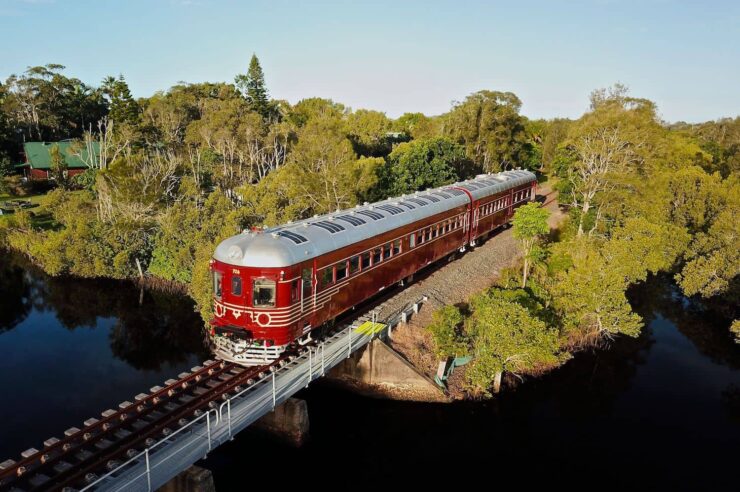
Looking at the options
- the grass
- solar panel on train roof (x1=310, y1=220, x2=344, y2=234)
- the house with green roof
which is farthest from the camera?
the house with green roof

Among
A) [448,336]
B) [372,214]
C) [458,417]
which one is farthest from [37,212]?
[458,417]

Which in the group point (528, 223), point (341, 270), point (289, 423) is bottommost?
point (289, 423)

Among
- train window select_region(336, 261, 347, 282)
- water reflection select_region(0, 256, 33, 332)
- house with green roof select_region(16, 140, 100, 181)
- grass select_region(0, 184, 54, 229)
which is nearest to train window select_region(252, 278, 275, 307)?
train window select_region(336, 261, 347, 282)

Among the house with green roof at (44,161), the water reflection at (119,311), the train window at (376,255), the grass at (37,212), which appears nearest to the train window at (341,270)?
the train window at (376,255)

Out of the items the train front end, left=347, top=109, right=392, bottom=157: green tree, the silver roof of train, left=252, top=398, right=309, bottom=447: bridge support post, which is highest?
left=347, top=109, right=392, bottom=157: green tree

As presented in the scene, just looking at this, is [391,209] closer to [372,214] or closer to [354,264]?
[372,214]

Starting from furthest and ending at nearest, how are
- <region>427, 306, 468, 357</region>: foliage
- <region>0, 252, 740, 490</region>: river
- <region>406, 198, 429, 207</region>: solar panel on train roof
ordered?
<region>406, 198, 429, 207</region>: solar panel on train roof < <region>427, 306, 468, 357</region>: foliage < <region>0, 252, 740, 490</region>: river

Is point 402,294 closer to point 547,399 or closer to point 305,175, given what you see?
point 547,399

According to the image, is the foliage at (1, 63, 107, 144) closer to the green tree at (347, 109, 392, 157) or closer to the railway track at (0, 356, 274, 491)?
the green tree at (347, 109, 392, 157)
